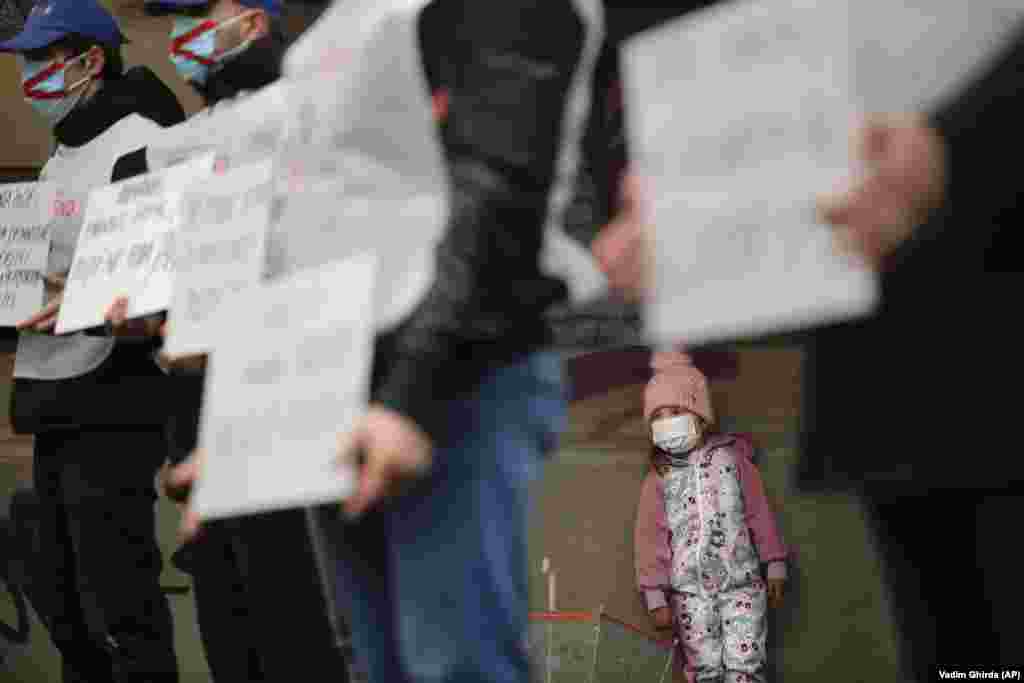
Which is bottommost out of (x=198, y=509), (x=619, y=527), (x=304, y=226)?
(x=619, y=527)

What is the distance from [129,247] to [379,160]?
4.24ft

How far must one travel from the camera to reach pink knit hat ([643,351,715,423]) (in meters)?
4.58

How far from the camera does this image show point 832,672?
4.91 metres

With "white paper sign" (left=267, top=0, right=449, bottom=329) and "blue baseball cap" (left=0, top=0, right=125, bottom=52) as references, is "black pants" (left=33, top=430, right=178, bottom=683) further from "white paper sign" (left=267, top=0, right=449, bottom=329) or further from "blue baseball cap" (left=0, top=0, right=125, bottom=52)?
"white paper sign" (left=267, top=0, right=449, bottom=329)

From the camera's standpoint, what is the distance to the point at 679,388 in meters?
4.59

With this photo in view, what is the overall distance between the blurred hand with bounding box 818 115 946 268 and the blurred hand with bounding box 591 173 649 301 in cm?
27

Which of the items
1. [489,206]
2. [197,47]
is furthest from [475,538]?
[197,47]

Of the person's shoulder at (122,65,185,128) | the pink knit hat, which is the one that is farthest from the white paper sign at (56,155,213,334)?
the pink knit hat

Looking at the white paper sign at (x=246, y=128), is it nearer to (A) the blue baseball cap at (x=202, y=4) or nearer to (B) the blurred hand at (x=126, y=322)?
(A) the blue baseball cap at (x=202, y=4)

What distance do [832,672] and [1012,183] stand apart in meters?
3.71

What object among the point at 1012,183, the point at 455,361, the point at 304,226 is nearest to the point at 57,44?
the point at 304,226

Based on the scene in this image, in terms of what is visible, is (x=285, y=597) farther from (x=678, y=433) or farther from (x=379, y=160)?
(x=678, y=433)

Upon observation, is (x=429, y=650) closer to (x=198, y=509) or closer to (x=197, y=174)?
(x=198, y=509)

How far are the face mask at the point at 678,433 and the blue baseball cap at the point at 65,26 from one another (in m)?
2.12
